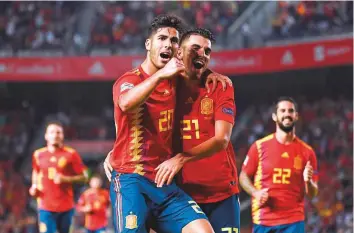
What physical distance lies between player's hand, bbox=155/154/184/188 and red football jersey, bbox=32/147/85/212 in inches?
220

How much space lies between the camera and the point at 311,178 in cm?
713

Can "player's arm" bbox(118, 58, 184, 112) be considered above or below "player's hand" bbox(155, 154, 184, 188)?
above

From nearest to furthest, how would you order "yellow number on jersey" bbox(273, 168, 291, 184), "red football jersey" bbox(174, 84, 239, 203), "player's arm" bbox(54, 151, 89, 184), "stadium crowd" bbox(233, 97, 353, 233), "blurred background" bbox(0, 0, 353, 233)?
"red football jersey" bbox(174, 84, 239, 203)
"yellow number on jersey" bbox(273, 168, 291, 184)
"player's arm" bbox(54, 151, 89, 184)
"stadium crowd" bbox(233, 97, 353, 233)
"blurred background" bbox(0, 0, 353, 233)

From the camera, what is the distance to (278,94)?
2105 centimetres

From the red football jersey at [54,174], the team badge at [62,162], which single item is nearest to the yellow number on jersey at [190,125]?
the red football jersey at [54,174]

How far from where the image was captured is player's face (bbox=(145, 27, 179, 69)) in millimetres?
4801

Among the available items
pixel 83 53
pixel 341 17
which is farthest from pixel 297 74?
pixel 83 53

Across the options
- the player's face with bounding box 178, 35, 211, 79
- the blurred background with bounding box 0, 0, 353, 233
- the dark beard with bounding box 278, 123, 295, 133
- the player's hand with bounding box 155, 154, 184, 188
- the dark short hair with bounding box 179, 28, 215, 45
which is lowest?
the player's hand with bounding box 155, 154, 184, 188

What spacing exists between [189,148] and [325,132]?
46.0 feet

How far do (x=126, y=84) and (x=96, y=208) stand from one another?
30.8 feet

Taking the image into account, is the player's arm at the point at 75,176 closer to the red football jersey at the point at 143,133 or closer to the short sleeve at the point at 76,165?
the short sleeve at the point at 76,165

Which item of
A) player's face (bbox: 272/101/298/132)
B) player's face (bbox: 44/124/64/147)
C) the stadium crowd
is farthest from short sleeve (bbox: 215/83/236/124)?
the stadium crowd

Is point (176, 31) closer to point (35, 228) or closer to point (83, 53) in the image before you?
point (35, 228)

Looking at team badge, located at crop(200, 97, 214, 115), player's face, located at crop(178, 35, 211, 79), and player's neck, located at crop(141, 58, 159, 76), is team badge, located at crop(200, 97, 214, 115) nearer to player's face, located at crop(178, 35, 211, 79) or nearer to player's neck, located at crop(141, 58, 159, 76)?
player's face, located at crop(178, 35, 211, 79)
